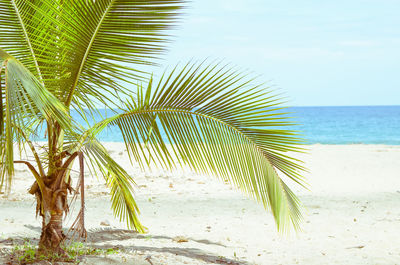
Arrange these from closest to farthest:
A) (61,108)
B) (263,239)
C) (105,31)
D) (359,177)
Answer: (61,108)
(105,31)
(263,239)
(359,177)

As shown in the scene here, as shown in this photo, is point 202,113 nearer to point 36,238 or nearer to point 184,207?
point 36,238

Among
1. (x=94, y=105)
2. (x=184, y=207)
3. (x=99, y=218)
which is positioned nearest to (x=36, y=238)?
(x=99, y=218)

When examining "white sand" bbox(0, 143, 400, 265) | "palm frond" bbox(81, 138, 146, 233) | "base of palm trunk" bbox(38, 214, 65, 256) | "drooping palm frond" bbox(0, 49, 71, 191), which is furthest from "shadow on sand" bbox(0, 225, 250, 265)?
"drooping palm frond" bbox(0, 49, 71, 191)

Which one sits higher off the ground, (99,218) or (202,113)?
(202,113)

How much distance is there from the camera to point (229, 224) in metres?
5.97

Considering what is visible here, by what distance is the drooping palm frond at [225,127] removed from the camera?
12.4 ft

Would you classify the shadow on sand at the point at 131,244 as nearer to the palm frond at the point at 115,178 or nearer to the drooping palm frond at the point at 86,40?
the palm frond at the point at 115,178

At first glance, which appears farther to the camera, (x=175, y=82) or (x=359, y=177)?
(x=359, y=177)

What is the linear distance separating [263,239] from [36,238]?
8.09 ft

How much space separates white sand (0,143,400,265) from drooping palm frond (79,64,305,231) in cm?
94

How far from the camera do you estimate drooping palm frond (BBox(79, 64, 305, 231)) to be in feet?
12.4

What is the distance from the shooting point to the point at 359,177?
9.84 metres

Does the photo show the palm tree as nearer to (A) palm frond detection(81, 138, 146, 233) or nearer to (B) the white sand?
(A) palm frond detection(81, 138, 146, 233)

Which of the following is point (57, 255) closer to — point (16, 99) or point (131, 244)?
point (131, 244)
